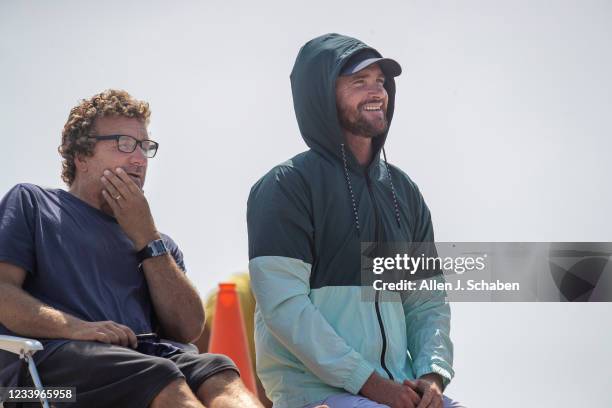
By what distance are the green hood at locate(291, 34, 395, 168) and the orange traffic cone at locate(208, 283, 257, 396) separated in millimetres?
1847

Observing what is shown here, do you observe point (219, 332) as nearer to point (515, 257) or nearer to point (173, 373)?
point (515, 257)

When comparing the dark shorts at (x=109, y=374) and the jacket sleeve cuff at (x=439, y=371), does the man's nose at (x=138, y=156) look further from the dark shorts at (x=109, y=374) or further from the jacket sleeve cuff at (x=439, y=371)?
the jacket sleeve cuff at (x=439, y=371)

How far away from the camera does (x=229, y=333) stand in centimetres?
674

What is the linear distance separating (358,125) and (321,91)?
0.80ft

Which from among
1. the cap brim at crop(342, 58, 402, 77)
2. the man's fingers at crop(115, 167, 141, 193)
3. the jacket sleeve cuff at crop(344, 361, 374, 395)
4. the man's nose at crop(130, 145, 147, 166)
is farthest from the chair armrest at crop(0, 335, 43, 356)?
the cap brim at crop(342, 58, 402, 77)

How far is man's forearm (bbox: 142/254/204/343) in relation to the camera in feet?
15.6

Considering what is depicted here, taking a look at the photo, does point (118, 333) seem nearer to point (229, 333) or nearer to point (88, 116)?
point (88, 116)

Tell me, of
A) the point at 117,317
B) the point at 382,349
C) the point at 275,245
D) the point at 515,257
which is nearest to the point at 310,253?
the point at 275,245

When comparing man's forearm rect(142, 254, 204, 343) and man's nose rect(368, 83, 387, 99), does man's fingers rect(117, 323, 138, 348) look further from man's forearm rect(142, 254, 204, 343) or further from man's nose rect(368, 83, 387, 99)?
man's nose rect(368, 83, 387, 99)

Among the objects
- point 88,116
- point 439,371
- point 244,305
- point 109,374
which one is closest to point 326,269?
point 439,371

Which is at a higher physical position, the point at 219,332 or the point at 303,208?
the point at 303,208

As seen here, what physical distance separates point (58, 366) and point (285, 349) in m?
1.07

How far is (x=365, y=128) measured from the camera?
5234mm

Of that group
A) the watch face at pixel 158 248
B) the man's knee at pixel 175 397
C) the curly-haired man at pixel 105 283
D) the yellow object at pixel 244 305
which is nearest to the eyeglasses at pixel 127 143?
the curly-haired man at pixel 105 283
